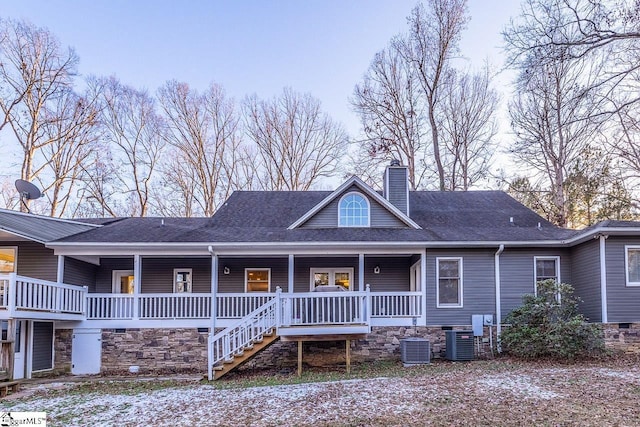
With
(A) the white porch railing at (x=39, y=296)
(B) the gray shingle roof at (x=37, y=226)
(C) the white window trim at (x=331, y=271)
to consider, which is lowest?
(A) the white porch railing at (x=39, y=296)

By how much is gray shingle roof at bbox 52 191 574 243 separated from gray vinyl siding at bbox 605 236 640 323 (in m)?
1.32

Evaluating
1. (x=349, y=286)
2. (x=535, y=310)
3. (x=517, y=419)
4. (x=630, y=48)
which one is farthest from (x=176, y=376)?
(x=630, y=48)

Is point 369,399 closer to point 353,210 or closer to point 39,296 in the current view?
point 353,210

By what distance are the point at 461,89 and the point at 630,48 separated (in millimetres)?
14336

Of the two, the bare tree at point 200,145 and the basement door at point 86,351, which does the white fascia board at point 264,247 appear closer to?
the basement door at point 86,351

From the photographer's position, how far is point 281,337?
1034 cm

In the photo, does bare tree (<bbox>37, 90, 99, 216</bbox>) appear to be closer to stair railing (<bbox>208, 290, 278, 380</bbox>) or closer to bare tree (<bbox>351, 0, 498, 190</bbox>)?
bare tree (<bbox>351, 0, 498, 190</bbox>)

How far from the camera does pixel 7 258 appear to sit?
12117mm

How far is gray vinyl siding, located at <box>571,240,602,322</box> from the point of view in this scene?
37.9 ft

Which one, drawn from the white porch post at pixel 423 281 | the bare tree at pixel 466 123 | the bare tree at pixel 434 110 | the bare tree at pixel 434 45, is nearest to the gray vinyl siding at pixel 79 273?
the white porch post at pixel 423 281

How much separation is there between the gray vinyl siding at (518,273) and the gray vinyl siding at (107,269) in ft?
33.9

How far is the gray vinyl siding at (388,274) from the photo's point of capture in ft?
45.6

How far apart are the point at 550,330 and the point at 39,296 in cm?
1124

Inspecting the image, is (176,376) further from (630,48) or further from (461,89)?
(461,89)
